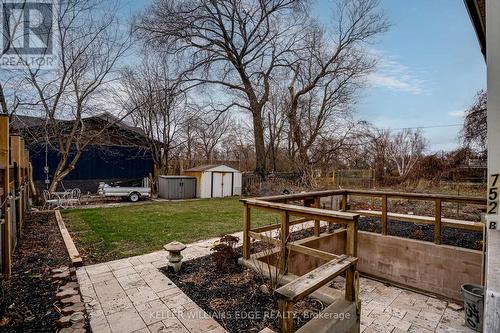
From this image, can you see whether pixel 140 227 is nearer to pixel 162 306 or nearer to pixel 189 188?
pixel 162 306

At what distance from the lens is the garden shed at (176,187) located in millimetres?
12531

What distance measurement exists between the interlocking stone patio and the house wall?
465mm

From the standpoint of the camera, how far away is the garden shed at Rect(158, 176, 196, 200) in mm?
12531

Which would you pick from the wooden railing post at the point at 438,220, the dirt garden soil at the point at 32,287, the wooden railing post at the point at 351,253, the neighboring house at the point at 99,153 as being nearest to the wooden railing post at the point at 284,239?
the wooden railing post at the point at 351,253

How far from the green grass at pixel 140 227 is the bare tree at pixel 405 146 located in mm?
18869

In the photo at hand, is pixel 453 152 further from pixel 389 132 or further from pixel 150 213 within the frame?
pixel 150 213

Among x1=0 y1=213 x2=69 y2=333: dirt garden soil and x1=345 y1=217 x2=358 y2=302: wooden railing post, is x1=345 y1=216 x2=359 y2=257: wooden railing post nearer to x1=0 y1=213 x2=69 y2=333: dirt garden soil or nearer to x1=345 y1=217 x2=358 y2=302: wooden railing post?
x1=345 y1=217 x2=358 y2=302: wooden railing post

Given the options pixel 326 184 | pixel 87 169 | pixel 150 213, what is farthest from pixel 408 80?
pixel 87 169

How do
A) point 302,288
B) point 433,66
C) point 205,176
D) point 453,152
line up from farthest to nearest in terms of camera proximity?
point 453,152
point 205,176
point 433,66
point 302,288

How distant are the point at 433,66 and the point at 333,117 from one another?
6734mm

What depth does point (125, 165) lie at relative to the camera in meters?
14.8

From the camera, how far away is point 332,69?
49.2ft

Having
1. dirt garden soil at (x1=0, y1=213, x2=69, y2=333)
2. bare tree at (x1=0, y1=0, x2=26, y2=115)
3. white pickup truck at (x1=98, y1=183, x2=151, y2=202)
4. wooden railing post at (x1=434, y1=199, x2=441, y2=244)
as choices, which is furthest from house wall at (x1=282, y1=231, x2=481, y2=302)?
bare tree at (x1=0, y1=0, x2=26, y2=115)

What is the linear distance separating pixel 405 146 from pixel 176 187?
2138cm
